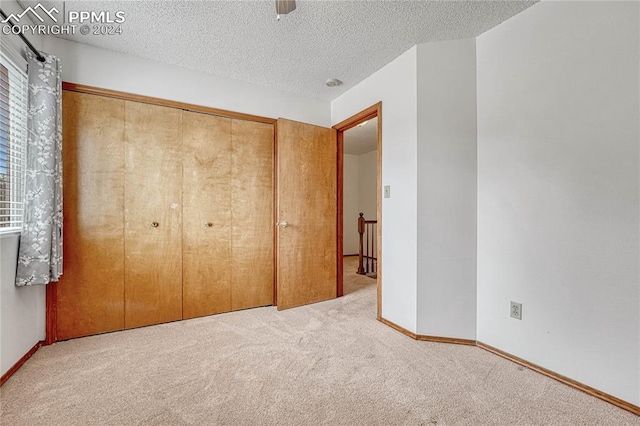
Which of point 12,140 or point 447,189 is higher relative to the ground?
point 12,140

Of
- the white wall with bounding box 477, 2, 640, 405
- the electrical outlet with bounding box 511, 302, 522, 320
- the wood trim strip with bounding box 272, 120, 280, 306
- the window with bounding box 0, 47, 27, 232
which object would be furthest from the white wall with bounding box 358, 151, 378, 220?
the window with bounding box 0, 47, 27, 232

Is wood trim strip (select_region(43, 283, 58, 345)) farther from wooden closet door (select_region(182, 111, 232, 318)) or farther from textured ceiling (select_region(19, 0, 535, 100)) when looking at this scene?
textured ceiling (select_region(19, 0, 535, 100))

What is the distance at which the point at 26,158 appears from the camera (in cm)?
187

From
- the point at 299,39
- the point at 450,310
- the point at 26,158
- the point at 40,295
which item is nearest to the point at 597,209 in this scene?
the point at 450,310

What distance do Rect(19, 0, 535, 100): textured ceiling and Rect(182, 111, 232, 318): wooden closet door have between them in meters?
0.60

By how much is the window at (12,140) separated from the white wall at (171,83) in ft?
1.58

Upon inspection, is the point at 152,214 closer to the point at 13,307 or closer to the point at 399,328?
the point at 13,307

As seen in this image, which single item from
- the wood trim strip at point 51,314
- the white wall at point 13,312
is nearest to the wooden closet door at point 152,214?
the wood trim strip at point 51,314

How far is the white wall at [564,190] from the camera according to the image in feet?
4.92

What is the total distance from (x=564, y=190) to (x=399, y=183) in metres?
1.10

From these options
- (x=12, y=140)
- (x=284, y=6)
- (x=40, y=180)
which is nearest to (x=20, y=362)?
(x=40, y=180)

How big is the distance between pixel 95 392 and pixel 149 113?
213cm

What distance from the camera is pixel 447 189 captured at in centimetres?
223

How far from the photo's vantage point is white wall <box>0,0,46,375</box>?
1.68 m
